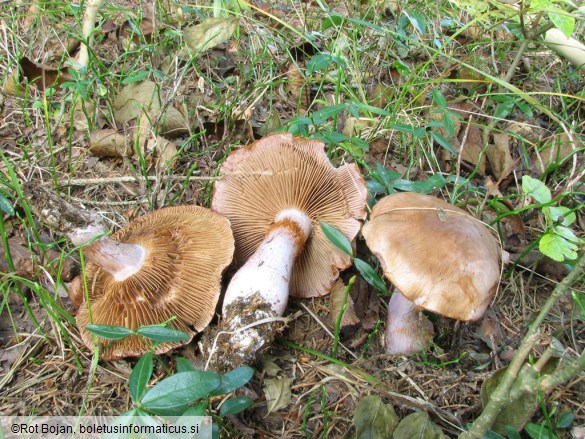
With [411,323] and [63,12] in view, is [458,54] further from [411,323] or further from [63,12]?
[63,12]

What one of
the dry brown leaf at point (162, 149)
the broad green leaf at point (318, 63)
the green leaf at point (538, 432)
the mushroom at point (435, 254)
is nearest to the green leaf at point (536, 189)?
the mushroom at point (435, 254)

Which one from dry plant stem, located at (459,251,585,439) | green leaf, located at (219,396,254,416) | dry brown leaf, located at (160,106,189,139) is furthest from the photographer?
dry brown leaf, located at (160,106,189,139)

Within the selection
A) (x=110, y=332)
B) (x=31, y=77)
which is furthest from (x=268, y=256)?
(x=31, y=77)

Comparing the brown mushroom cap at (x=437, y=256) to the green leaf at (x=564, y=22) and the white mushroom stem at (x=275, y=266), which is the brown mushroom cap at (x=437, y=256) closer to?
the white mushroom stem at (x=275, y=266)

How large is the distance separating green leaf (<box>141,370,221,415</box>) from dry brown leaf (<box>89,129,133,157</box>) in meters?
1.71

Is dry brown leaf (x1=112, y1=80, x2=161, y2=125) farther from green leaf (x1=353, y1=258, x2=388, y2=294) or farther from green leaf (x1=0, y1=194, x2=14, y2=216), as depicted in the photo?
green leaf (x1=353, y1=258, x2=388, y2=294)

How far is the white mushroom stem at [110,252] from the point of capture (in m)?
1.99

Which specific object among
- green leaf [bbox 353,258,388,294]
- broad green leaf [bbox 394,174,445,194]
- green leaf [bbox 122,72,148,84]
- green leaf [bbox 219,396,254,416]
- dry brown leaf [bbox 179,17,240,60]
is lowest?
green leaf [bbox 219,396,254,416]

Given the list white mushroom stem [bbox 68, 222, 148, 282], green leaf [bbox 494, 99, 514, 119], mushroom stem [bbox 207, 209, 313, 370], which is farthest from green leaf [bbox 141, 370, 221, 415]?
green leaf [bbox 494, 99, 514, 119]

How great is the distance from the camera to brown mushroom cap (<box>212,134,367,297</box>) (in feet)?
7.35

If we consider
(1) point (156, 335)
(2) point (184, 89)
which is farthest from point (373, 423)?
(2) point (184, 89)

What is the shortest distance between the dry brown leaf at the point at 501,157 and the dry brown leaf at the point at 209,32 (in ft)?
5.72

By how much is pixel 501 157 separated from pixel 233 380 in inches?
82.3

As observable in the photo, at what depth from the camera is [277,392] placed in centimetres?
187
